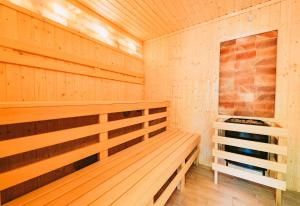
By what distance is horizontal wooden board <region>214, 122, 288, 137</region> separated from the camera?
6.15 feet

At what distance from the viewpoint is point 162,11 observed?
8.33ft

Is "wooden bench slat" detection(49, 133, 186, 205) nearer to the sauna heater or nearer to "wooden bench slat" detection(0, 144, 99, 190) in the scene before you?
"wooden bench slat" detection(0, 144, 99, 190)

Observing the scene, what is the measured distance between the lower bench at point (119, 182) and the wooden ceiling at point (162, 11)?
7.45 ft

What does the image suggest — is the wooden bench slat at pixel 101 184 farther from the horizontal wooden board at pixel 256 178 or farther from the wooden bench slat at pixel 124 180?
the horizontal wooden board at pixel 256 178

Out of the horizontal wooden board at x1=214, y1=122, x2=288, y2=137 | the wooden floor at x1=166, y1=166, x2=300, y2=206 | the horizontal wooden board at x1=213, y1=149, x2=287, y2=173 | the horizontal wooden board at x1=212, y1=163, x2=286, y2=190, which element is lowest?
the wooden floor at x1=166, y1=166, x2=300, y2=206

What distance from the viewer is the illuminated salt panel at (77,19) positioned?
1.77 m

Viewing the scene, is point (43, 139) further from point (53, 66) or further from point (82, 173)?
point (53, 66)

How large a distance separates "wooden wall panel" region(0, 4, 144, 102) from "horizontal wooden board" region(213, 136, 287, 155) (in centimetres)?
209

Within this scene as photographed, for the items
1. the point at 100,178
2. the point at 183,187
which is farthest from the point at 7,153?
the point at 183,187

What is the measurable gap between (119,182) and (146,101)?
4.75ft

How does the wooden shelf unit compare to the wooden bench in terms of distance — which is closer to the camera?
the wooden bench

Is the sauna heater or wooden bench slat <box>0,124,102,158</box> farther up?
wooden bench slat <box>0,124,102,158</box>

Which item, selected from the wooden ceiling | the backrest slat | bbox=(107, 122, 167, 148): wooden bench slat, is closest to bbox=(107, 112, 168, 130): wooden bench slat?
the backrest slat

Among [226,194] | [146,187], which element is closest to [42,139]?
[146,187]
